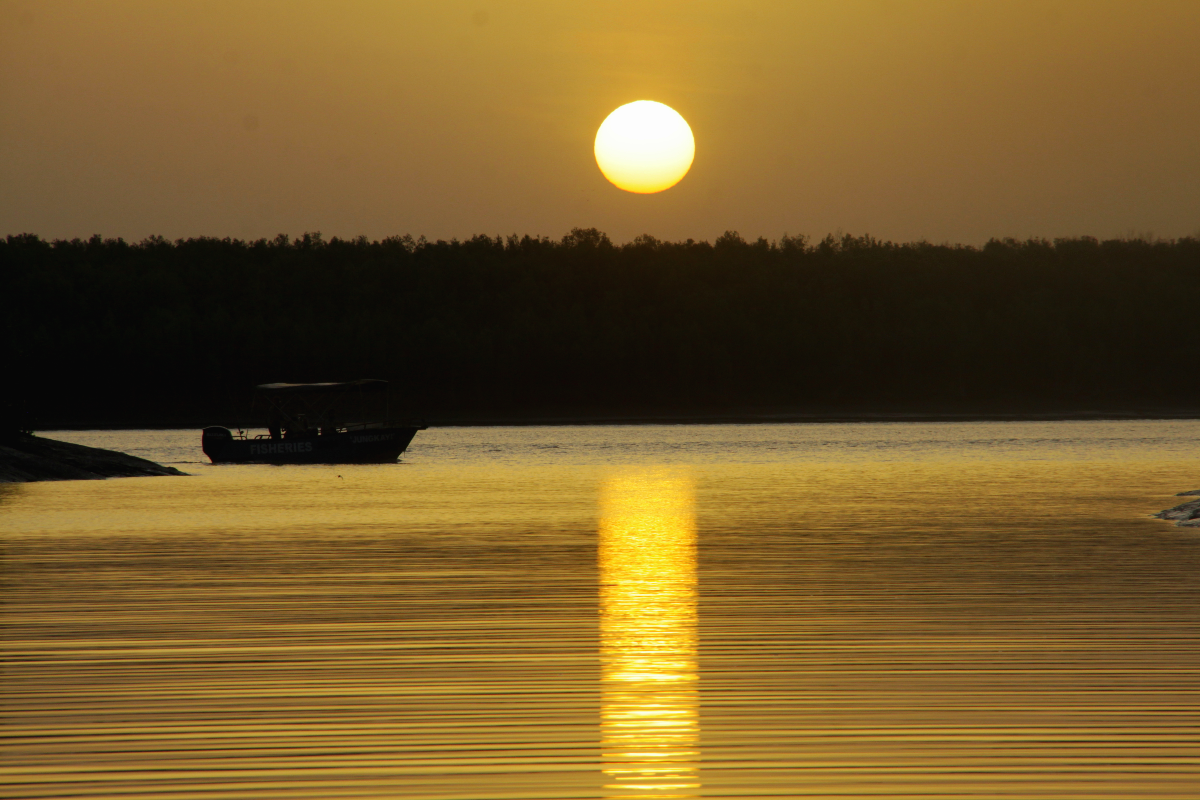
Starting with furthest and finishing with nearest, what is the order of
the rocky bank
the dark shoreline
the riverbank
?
the dark shoreline → the riverbank → the rocky bank

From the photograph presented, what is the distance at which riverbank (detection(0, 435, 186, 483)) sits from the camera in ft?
147

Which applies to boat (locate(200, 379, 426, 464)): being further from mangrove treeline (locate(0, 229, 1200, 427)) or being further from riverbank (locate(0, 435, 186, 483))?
mangrove treeline (locate(0, 229, 1200, 427))

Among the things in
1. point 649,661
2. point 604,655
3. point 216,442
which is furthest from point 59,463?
point 649,661

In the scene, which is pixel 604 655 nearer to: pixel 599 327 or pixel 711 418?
pixel 711 418

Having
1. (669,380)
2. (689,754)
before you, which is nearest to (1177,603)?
(689,754)

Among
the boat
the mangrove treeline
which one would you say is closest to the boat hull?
the boat

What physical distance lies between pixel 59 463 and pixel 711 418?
111 metres

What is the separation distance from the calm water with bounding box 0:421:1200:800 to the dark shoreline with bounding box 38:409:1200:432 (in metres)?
113

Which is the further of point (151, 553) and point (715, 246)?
point (715, 246)

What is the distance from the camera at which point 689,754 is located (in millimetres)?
9148

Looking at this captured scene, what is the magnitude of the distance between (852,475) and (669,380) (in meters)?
121

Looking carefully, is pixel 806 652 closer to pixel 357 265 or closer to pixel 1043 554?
pixel 1043 554

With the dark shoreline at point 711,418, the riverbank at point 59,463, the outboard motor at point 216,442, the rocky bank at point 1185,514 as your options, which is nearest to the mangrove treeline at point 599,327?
the dark shoreline at point 711,418

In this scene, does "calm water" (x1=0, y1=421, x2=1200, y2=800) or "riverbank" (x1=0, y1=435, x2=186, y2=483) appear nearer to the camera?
"calm water" (x1=0, y1=421, x2=1200, y2=800)
